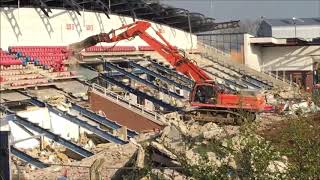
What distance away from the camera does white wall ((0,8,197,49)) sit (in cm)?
2658

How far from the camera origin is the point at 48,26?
96.7 feet

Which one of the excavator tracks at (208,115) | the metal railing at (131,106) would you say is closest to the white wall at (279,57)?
the metal railing at (131,106)

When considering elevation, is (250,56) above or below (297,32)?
below

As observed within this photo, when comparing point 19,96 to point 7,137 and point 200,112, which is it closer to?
point 200,112

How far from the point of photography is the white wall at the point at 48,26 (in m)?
26.6

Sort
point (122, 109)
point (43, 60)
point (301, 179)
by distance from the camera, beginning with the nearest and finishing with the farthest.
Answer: point (301, 179) < point (122, 109) < point (43, 60)

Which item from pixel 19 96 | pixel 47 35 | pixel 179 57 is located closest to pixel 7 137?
→ pixel 19 96

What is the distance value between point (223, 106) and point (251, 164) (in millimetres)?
17330

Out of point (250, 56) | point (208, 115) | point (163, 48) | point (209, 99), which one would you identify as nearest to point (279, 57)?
point (250, 56)

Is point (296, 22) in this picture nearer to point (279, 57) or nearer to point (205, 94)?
point (279, 57)

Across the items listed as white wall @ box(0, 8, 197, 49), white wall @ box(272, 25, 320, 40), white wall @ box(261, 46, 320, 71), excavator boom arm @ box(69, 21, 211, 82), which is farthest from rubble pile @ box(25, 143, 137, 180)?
white wall @ box(272, 25, 320, 40)

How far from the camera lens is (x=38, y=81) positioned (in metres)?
22.6

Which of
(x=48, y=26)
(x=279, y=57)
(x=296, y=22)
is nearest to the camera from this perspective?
(x=48, y=26)

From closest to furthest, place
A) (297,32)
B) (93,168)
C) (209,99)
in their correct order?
1. (93,168)
2. (209,99)
3. (297,32)
